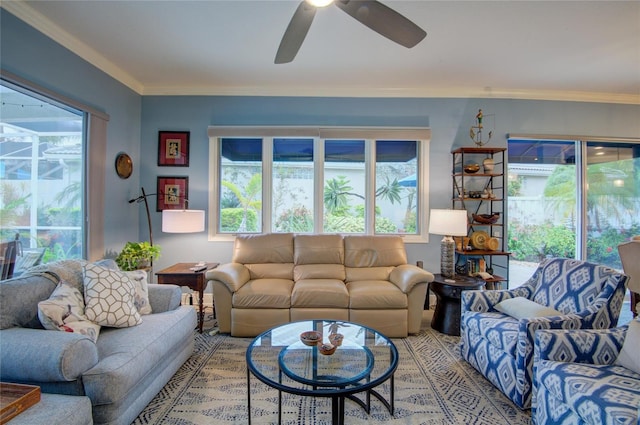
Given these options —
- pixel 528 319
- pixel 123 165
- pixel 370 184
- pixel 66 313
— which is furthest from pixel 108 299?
pixel 370 184

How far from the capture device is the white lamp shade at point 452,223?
9.26 ft

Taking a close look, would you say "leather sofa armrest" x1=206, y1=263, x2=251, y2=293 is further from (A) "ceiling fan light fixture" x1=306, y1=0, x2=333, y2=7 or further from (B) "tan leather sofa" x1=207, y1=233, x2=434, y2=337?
(A) "ceiling fan light fixture" x1=306, y1=0, x2=333, y2=7

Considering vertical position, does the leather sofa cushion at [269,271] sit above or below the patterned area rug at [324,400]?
above

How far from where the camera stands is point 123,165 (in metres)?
3.25

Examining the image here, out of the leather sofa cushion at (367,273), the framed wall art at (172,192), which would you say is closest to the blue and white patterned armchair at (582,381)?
the leather sofa cushion at (367,273)

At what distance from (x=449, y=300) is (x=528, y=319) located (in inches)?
42.6

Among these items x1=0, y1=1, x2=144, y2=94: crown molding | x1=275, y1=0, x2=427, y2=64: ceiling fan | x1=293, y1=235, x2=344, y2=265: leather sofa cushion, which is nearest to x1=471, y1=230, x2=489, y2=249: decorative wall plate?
x1=293, y1=235, x2=344, y2=265: leather sofa cushion

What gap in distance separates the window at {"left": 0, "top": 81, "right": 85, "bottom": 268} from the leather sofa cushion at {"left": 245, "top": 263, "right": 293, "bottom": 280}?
1.69 m

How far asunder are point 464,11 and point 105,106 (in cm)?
362

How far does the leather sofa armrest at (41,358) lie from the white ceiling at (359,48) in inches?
92.7

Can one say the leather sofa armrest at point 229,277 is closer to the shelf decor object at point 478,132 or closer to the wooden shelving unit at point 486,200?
the wooden shelving unit at point 486,200

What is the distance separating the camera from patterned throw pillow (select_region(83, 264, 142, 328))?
1746 millimetres

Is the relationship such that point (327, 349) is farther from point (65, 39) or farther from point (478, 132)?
point (65, 39)

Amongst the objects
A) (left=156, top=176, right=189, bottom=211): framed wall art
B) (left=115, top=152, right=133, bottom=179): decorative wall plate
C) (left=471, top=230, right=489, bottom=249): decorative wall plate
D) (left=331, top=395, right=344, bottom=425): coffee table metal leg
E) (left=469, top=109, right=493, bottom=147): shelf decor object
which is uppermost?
(left=469, top=109, right=493, bottom=147): shelf decor object
